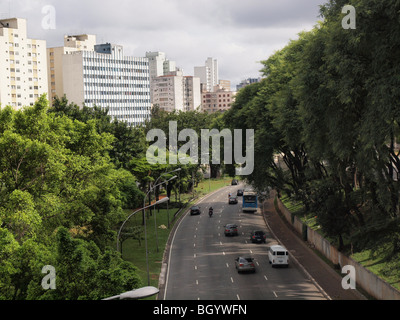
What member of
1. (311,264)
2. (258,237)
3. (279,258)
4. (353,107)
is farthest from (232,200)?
(353,107)

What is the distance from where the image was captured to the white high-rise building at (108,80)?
15425cm

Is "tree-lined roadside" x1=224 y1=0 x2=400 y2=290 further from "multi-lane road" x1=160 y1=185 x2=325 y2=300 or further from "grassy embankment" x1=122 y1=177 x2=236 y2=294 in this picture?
"grassy embankment" x1=122 y1=177 x2=236 y2=294

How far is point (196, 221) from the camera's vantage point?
71750mm

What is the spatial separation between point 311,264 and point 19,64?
10807cm

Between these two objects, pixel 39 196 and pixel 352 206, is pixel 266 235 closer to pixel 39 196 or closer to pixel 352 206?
pixel 352 206

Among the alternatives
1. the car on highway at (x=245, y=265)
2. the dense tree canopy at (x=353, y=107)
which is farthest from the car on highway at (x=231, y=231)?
the dense tree canopy at (x=353, y=107)

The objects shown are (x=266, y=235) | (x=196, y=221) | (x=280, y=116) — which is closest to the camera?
(x=280, y=116)

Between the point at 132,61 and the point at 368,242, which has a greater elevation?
the point at 132,61

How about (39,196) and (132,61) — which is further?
(132,61)

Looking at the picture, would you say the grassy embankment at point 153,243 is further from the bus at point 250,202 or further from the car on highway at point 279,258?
the car on highway at point 279,258

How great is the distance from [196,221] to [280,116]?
25.7m

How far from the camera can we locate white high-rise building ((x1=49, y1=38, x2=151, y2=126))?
506ft
